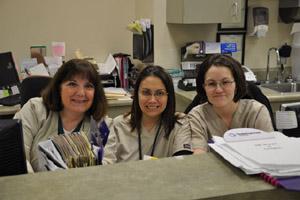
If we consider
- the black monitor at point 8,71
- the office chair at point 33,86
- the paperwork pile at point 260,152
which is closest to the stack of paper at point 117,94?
the office chair at point 33,86

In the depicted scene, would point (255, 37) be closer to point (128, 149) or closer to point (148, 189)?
point (128, 149)

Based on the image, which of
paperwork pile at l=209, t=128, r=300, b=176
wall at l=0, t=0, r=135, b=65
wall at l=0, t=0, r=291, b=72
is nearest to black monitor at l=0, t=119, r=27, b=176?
paperwork pile at l=209, t=128, r=300, b=176

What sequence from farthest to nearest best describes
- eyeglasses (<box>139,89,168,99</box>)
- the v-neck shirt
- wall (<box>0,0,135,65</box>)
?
wall (<box>0,0,135,65</box>), eyeglasses (<box>139,89,168,99</box>), the v-neck shirt

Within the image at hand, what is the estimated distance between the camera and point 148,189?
79 cm

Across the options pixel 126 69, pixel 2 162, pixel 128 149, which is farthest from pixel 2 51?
pixel 2 162

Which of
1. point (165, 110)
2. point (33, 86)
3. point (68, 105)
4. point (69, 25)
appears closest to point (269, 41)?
point (69, 25)

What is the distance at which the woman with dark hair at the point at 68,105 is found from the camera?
2.00 m

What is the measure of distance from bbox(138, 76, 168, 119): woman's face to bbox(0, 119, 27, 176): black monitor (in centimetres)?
107

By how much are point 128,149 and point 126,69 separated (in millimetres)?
1894

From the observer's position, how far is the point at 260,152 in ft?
2.97

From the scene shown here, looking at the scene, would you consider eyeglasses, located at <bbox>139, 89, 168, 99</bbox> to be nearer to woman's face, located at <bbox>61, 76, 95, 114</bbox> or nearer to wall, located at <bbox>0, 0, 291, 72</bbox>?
woman's face, located at <bbox>61, 76, 95, 114</bbox>

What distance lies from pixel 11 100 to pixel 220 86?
1.99m

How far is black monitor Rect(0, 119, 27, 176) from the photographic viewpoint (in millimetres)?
844

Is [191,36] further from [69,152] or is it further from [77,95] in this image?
[69,152]
